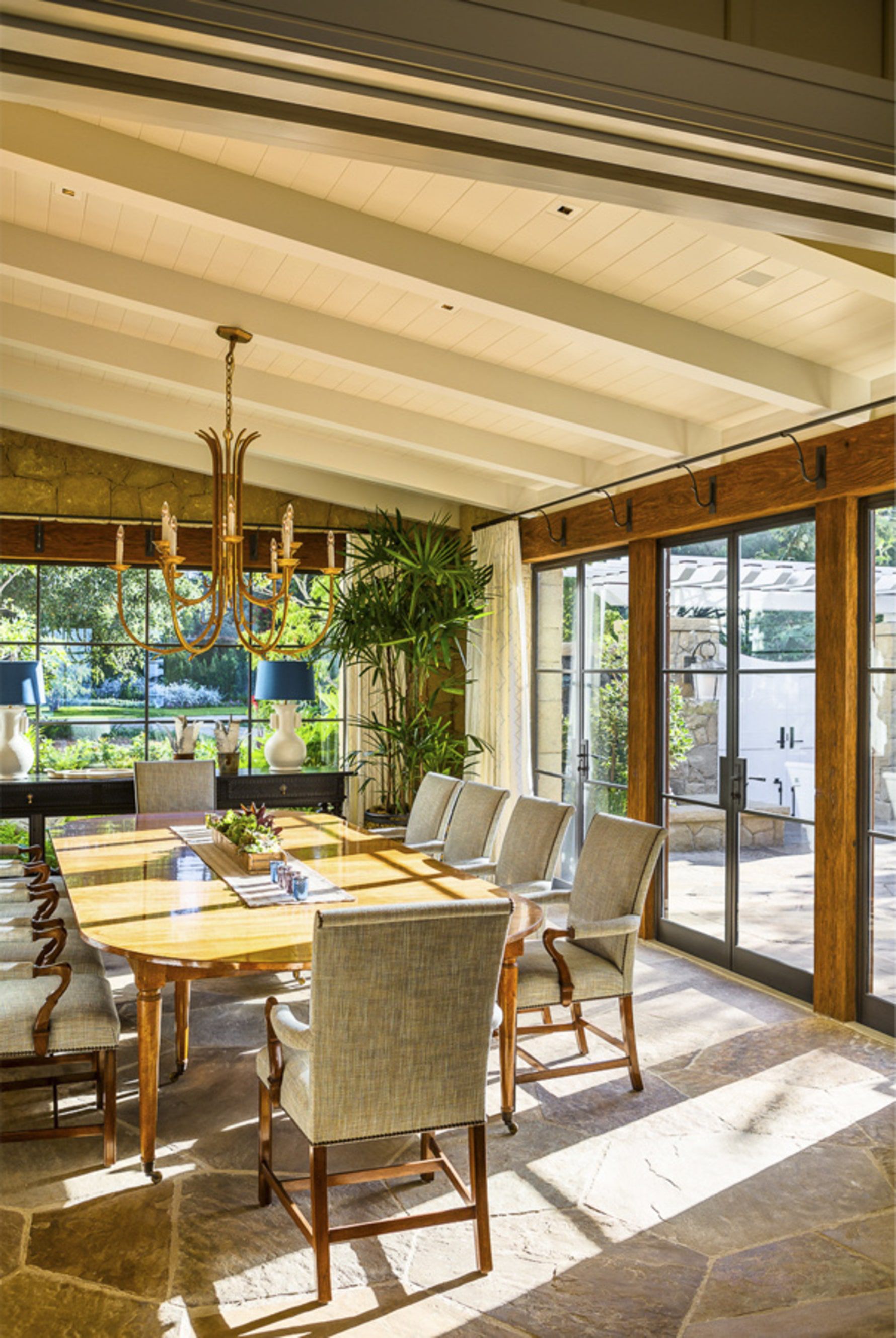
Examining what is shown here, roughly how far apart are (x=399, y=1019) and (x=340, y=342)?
3.21 m

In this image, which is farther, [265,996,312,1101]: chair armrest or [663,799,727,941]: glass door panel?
[663,799,727,941]: glass door panel

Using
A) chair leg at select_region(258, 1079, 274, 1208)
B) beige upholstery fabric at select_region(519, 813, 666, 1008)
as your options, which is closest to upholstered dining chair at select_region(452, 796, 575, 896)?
beige upholstery fabric at select_region(519, 813, 666, 1008)

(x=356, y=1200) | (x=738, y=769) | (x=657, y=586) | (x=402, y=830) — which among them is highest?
(x=657, y=586)

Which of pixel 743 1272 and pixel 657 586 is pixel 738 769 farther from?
pixel 743 1272

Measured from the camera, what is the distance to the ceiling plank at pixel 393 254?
336 centimetres

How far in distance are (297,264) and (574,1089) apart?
3.26 metres

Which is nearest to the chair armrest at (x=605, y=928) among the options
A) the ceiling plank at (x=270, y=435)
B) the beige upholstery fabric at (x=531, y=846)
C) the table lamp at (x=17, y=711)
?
the beige upholstery fabric at (x=531, y=846)

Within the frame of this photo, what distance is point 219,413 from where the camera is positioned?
6539mm

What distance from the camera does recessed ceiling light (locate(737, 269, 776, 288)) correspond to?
11.6 ft

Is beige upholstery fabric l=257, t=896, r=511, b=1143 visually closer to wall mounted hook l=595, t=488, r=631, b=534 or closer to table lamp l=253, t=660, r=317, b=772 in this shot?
wall mounted hook l=595, t=488, r=631, b=534

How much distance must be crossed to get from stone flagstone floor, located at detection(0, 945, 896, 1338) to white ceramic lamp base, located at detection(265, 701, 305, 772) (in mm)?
2961

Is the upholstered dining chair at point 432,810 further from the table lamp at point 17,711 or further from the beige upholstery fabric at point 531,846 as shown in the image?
the table lamp at point 17,711

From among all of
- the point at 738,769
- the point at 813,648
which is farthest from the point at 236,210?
the point at 738,769

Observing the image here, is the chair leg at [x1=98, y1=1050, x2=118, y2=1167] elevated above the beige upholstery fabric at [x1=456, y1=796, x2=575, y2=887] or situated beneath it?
situated beneath
